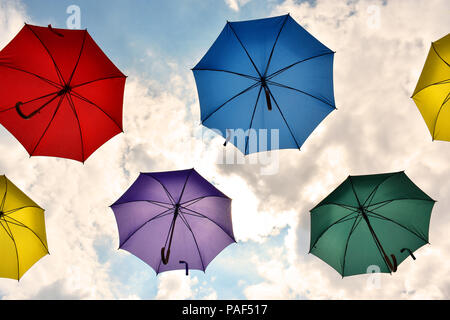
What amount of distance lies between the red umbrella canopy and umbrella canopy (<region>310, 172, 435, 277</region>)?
650 centimetres

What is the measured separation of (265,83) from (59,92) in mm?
5533

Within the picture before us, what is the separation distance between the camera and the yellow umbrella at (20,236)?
7980mm

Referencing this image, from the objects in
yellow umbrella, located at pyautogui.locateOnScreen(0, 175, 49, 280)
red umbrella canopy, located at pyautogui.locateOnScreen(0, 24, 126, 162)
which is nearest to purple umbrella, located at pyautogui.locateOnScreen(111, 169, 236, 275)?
red umbrella canopy, located at pyautogui.locateOnScreen(0, 24, 126, 162)

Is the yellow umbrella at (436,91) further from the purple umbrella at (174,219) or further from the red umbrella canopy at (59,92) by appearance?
the red umbrella canopy at (59,92)

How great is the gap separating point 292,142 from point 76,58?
6296 mm

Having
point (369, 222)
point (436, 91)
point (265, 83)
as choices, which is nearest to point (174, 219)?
point (265, 83)

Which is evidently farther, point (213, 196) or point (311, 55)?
point (213, 196)

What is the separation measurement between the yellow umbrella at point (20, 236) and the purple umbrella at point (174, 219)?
7.86 feet

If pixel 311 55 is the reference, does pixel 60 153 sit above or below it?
below

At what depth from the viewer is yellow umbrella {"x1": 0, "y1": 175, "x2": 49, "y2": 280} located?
798cm
